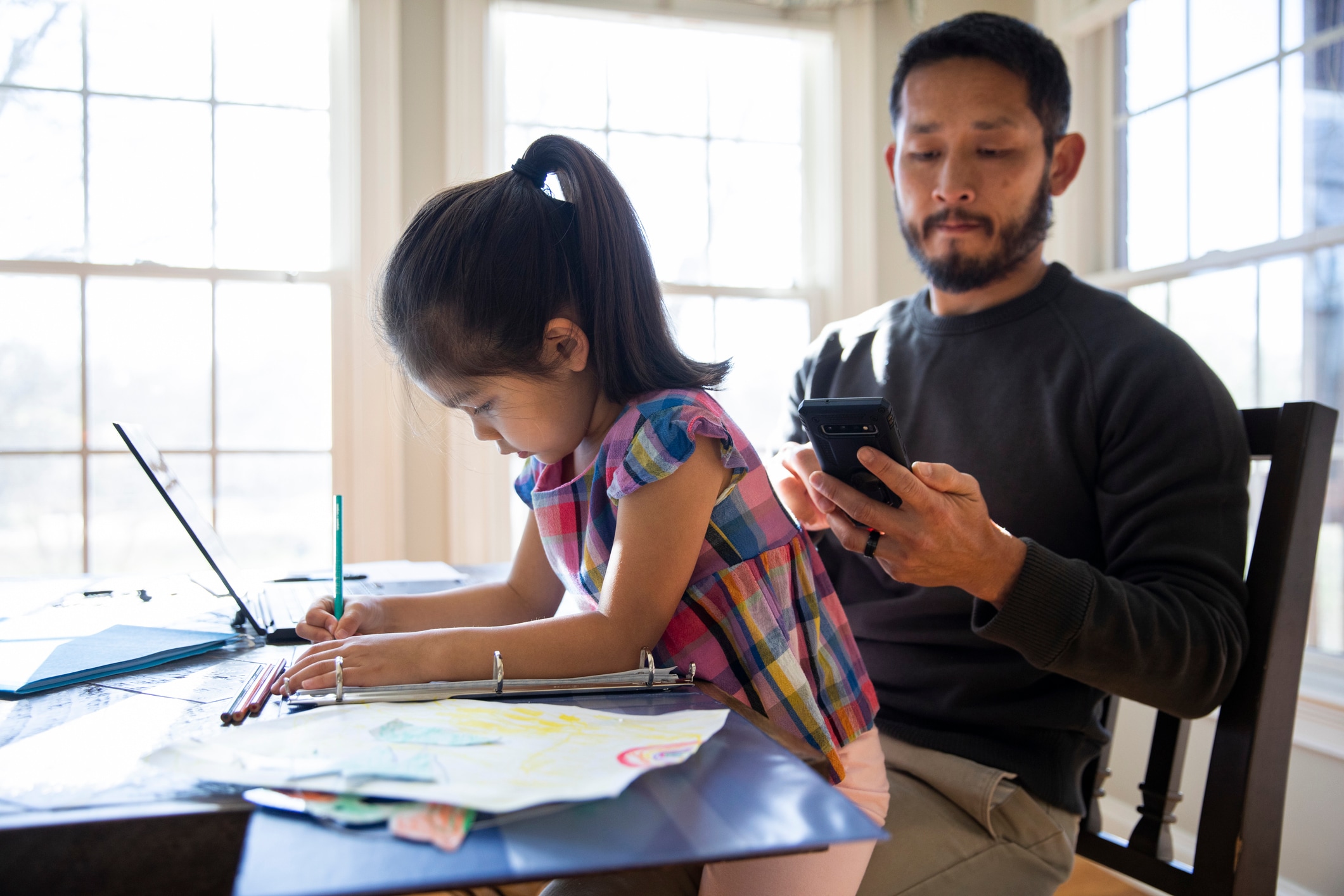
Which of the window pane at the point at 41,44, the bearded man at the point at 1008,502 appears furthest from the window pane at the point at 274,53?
the bearded man at the point at 1008,502

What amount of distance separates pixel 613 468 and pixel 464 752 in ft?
1.38

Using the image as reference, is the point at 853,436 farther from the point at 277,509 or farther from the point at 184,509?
the point at 277,509

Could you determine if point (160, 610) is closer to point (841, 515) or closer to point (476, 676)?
point (476, 676)

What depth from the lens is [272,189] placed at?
273 centimetres

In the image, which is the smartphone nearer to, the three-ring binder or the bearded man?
the bearded man

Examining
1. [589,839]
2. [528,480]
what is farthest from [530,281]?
[589,839]

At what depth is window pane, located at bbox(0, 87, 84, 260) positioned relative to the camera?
2.54m

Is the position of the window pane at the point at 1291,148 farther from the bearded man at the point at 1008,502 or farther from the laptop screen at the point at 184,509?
the laptop screen at the point at 184,509

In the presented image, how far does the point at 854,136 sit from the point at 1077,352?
2067mm

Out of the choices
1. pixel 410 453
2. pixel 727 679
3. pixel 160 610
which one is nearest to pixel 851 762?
pixel 727 679

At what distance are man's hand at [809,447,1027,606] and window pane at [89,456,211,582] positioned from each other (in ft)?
7.56

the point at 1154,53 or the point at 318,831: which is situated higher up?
the point at 1154,53

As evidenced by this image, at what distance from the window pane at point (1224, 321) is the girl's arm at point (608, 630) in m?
1.75

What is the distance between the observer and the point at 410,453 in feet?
9.02
